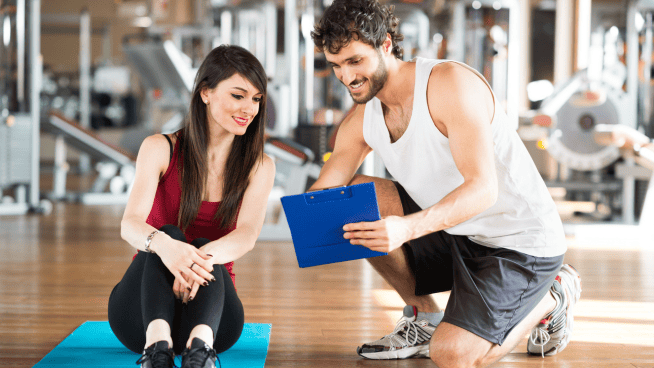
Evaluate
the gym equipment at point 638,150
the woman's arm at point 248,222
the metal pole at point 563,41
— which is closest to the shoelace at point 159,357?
the woman's arm at point 248,222

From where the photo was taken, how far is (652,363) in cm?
168

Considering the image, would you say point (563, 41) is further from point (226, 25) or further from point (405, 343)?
point (405, 343)

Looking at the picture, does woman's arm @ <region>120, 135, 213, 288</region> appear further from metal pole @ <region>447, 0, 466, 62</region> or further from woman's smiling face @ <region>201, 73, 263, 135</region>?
metal pole @ <region>447, 0, 466, 62</region>

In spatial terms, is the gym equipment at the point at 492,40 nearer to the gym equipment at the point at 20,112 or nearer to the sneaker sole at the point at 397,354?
the gym equipment at the point at 20,112

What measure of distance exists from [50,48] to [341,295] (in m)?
10.8

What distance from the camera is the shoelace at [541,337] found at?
170 centimetres

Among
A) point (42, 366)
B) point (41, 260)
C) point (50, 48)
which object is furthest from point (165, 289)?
point (50, 48)

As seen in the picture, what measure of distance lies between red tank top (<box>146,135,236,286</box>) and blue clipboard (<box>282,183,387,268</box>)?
1.07 ft

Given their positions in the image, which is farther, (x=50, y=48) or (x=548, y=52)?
(x=50, y=48)

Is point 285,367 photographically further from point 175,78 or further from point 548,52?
point 548,52

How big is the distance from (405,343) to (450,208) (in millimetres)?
515

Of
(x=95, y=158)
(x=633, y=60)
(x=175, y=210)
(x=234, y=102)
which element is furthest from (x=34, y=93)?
(x=633, y=60)

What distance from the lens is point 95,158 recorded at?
19.9 feet

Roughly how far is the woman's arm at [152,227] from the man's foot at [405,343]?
54 cm
